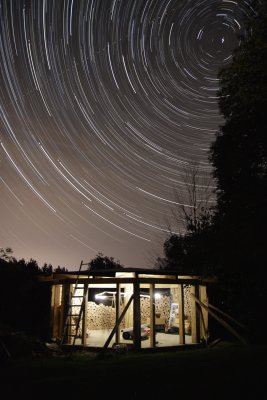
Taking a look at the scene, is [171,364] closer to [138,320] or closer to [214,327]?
[138,320]

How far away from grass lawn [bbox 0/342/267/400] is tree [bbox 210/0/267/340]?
393cm

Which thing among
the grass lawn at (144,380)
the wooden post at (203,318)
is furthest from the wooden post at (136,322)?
the wooden post at (203,318)

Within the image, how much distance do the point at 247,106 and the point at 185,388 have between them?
7.91 metres

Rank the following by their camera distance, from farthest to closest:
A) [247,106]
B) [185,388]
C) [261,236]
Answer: [261,236]
[247,106]
[185,388]

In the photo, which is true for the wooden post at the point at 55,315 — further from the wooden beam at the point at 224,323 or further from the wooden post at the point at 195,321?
the wooden beam at the point at 224,323

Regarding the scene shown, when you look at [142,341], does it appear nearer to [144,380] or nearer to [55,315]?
[55,315]

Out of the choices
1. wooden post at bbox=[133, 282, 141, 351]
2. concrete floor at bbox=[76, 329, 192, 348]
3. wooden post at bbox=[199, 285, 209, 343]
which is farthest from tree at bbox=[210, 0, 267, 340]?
wooden post at bbox=[133, 282, 141, 351]

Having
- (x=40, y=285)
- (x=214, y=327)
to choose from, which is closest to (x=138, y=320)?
(x=214, y=327)

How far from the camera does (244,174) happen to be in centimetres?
1413

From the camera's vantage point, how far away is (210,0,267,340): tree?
10.8 meters

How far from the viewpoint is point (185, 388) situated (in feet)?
23.2

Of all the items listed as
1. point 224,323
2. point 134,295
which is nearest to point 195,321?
point 224,323

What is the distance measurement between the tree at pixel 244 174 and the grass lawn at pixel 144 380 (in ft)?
12.9

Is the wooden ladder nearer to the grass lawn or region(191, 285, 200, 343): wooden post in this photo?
the grass lawn
